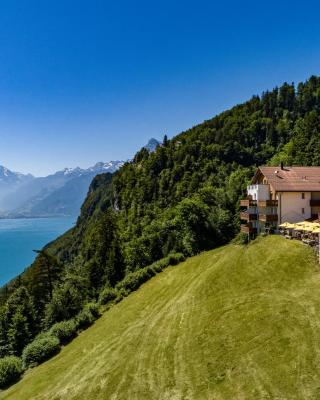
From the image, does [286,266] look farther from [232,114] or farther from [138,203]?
[232,114]

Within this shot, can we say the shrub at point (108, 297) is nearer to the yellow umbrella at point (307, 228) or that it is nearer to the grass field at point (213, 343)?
the grass field at point (213, 343)

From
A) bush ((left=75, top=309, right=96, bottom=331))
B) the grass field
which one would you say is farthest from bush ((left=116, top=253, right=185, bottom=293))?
the grass field

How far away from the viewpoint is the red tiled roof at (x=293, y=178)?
4988 cm

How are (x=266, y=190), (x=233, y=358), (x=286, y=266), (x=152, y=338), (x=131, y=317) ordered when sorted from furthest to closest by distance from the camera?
(x=266, y=190)
(x=131, y=317)
(x=286, y=266)
(x=152, y=338)
(x=233, y=358)

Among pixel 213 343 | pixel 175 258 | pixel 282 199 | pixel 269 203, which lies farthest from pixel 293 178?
pixel 213 343

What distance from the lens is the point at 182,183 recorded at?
402ft

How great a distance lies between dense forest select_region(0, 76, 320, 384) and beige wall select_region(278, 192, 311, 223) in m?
16.8

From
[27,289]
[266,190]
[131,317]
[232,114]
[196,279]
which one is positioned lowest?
[27,289]

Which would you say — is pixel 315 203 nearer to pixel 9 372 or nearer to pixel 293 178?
pixel 293 178

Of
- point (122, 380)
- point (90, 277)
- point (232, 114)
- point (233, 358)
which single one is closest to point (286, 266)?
point (233, 358)

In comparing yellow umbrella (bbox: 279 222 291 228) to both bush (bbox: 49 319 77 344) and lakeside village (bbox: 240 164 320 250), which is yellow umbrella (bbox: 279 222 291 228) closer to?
lakeside village (bbox: 240 164 320 250)

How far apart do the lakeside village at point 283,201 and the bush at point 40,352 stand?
27.5 meters

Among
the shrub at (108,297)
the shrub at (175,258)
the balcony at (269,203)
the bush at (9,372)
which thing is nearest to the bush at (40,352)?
the bush at (9,372)

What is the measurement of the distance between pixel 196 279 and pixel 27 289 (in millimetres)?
38602
